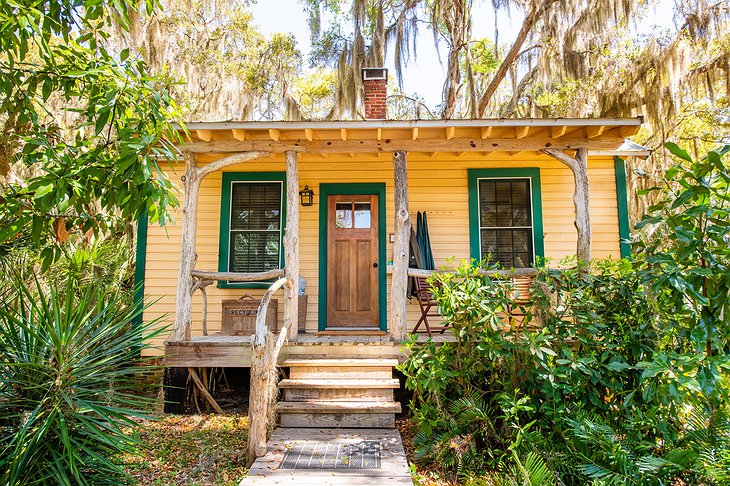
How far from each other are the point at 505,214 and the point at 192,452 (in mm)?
5113

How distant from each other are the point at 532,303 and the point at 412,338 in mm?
1155

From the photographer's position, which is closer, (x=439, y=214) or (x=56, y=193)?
(x=56, y=193)

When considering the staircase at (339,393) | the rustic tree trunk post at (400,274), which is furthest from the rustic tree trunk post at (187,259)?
the rustic tree trunk post at (400,274)

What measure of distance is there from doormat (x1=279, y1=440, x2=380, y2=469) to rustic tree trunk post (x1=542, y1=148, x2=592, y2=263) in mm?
3408

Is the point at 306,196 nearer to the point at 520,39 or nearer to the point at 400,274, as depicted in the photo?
the point at 400,274

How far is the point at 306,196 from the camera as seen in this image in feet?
22.7

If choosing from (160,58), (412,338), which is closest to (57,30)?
(412,338)

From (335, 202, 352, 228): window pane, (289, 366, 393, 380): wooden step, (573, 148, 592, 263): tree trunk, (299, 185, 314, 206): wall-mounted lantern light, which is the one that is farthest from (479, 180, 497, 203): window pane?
(289, 366, 393, 380): wooden step

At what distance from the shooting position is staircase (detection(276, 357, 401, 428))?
4398 millimetres

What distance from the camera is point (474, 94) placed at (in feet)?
38.4

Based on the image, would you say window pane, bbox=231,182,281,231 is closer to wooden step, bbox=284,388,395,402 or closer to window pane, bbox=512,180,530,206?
wooden step, bbox=284,388,395,402

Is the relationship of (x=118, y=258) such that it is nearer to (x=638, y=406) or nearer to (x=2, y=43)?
(x=2, y=43)

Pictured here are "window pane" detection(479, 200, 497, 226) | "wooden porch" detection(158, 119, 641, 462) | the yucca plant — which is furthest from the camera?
"window pane" detection(479, 200, 497, 226)

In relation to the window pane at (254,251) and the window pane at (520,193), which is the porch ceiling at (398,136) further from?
the window pane at (254,251)
